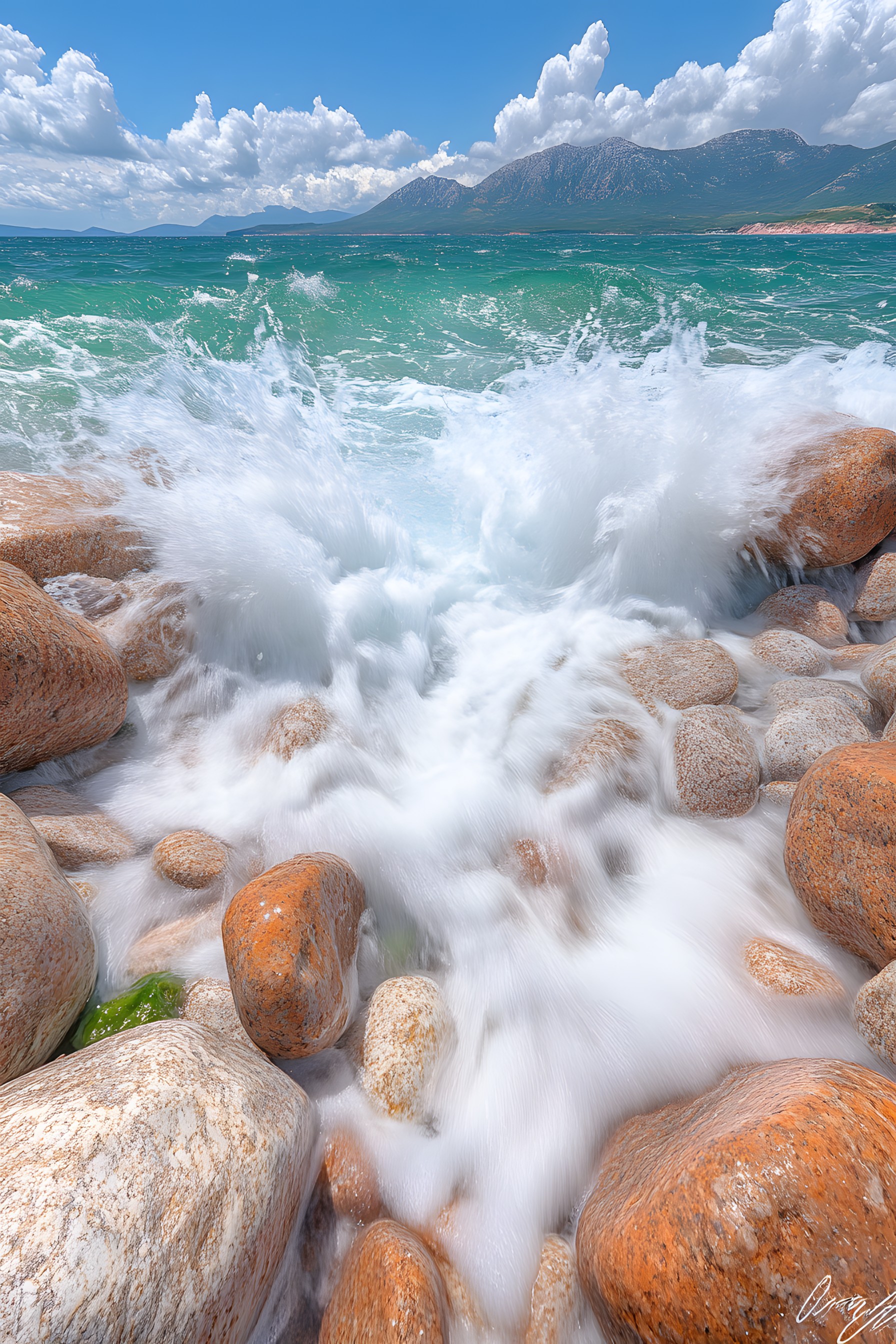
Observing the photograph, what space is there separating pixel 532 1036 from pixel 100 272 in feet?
61.6

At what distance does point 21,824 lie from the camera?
2.09 meters

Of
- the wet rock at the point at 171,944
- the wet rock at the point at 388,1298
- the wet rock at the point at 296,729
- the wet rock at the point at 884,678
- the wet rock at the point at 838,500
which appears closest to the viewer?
the wet rock at the point at 388,1298

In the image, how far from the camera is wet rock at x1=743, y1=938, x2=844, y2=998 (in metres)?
2.03

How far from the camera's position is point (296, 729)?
10.7ft

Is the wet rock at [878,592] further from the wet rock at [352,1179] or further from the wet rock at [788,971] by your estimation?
the wet rock at [352,1179]

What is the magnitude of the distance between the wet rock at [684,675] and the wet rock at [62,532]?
10.8ft

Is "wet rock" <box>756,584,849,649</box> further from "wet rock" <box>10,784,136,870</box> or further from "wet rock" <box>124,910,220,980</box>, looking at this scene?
"wet rock" <box>10,784,136,870</box>

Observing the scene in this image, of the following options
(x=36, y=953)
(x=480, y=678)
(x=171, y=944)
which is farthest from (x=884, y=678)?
(x=36, y=953)

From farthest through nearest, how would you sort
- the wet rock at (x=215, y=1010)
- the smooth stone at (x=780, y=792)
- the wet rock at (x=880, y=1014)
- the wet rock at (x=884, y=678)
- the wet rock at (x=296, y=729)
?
the wet rock at (x=296, y=729)
the wet rock at (x=884, y=678)
the smooth stone at (x=780, y=792)
the wet rock at (x=215, y=1010)
the wet rock at (x=880, y=1014)

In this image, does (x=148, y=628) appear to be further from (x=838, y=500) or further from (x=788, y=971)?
(x=838, y=500)

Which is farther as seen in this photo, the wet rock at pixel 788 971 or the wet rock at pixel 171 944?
the wet rock at pixel 171 944

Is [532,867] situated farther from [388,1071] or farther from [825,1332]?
[825,1332]

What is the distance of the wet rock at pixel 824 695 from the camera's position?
123 inches

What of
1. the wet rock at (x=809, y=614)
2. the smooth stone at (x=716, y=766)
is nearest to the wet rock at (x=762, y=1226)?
the smooth stone at (x=716, y=766)
